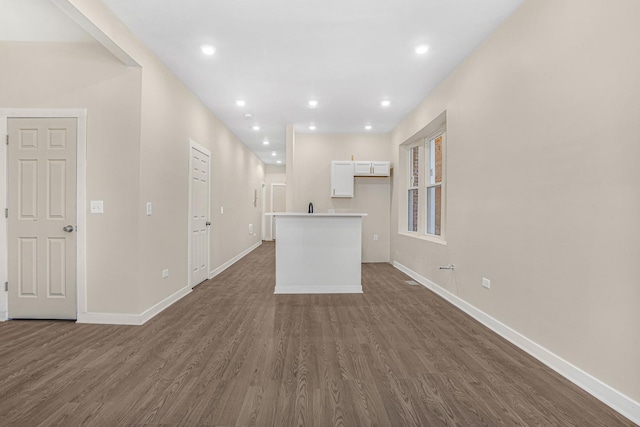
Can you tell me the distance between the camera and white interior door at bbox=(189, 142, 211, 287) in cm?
420

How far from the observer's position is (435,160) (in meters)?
4.70

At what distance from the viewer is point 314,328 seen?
2.81 metres

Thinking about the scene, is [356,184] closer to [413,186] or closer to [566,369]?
[413,186]

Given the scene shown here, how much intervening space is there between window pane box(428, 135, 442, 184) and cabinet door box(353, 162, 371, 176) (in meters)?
1.39

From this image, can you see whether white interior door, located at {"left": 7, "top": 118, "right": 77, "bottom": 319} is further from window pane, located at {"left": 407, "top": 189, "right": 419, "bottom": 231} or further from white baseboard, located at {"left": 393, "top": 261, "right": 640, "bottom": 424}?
window pane, located at {"left": 407, "top": 189, "right": 419, "bottom": 231}

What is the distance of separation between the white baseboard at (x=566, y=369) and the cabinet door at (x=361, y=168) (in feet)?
10.9

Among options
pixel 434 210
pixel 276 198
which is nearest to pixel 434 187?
pixel 434 210

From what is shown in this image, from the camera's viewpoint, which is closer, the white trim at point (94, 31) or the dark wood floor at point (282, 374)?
the dark wood floor at point (282, 374)

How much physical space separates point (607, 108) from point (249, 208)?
23.9 ft

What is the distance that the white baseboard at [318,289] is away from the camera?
403cm

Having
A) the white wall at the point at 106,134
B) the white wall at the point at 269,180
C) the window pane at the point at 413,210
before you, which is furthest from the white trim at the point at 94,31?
the white wall at the point at 269,180

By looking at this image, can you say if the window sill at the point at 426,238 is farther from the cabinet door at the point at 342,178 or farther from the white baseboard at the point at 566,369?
the cabinet door at the point at 342,178

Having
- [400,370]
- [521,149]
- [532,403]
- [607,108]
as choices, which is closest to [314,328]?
[400,370]

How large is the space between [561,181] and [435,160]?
8.91 ft
